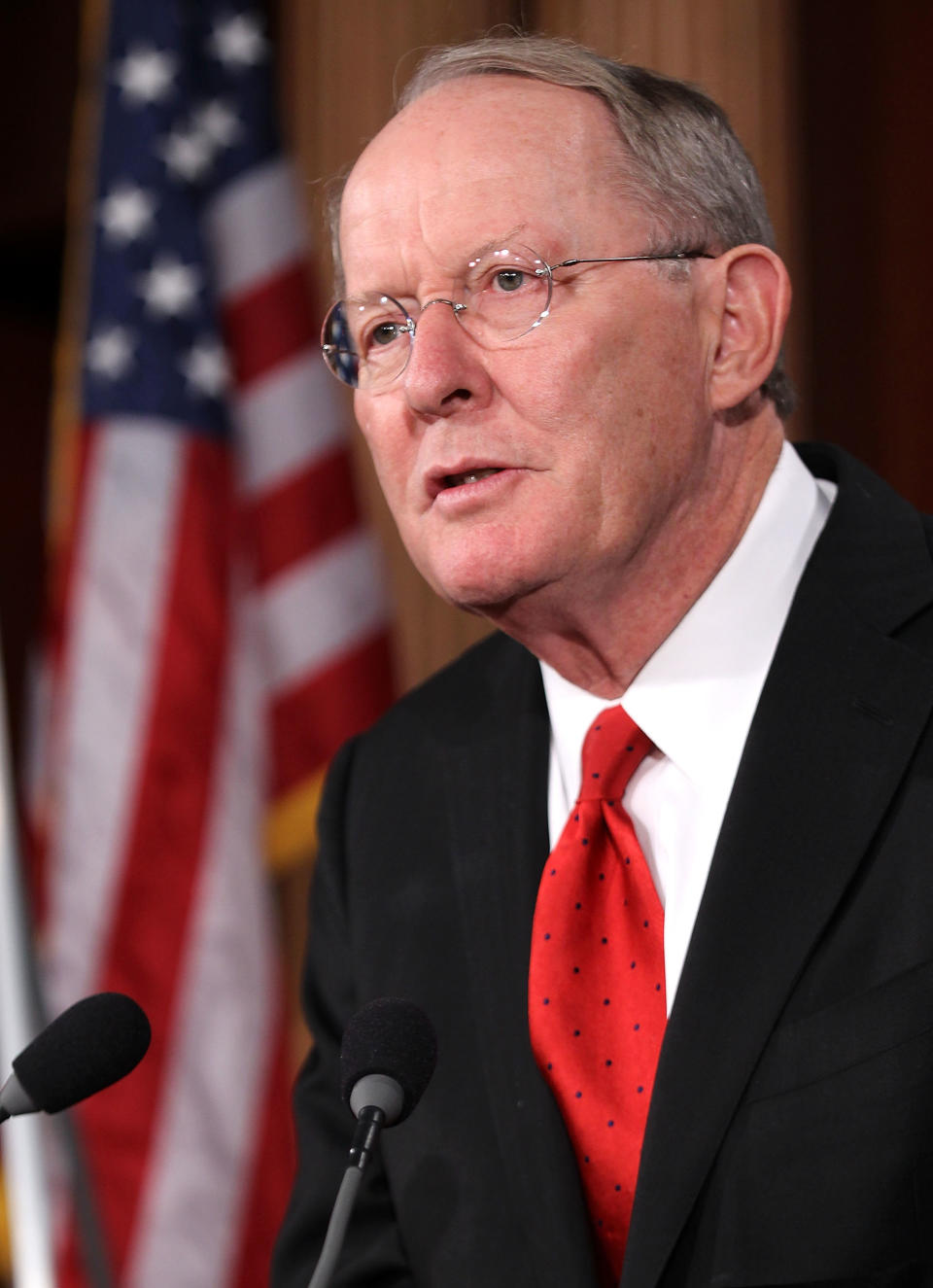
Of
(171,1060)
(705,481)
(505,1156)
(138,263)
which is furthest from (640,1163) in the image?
(138,263)

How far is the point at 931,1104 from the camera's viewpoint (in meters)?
1.21

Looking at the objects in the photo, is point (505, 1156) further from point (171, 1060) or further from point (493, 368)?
point (171, 1060)

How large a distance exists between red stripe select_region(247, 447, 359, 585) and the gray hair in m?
1.31

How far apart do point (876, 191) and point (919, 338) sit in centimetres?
28

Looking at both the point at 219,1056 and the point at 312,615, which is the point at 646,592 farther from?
the point at 219,1056

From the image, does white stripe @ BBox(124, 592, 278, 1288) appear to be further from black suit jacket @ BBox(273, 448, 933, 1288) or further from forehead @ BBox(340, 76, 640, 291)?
forehead @ BBox(340, 76, 640, 291)

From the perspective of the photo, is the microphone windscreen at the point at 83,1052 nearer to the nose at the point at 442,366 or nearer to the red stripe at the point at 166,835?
the nose at the point at 442,366

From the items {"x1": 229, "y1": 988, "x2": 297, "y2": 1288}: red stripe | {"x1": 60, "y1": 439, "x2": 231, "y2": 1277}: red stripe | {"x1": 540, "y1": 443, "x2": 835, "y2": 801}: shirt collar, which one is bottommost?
{"x1": 229, "y1": 988, "x2": 297, "y2": 1288}: red stripe

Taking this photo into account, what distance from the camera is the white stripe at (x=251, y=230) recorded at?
9.52 feet

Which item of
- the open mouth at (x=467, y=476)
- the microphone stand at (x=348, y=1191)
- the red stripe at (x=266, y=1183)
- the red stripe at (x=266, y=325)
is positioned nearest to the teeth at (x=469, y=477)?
the open mouth at (x=467, y=476)

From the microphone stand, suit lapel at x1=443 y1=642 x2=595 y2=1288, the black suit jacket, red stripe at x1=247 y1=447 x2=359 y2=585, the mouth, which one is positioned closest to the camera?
the microphone stand

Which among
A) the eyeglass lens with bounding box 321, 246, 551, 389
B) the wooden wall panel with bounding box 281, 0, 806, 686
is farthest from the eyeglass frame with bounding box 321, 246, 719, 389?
the wooden wall panel with bounding box 281, 0, 806, 686

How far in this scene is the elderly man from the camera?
1.24 m

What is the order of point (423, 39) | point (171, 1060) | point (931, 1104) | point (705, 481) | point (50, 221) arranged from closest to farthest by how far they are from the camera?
point (931, 1104)
point (705, 481)
point (171, 1060)
point (423, 39)
point (50, 221)
